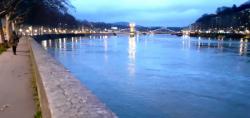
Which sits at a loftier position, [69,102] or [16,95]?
[69,102]

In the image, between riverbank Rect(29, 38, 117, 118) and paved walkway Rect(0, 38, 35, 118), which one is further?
paved walkway Rect(0, 38, 35, 118)

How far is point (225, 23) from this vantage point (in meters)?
194

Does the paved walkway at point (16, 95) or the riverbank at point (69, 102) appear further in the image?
the paved walkway at point (16, 95)

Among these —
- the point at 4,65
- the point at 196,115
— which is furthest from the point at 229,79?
the point at 4,65

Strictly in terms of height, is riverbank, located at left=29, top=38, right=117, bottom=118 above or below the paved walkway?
above

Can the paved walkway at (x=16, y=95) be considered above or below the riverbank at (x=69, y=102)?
below

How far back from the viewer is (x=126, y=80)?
79.0ft

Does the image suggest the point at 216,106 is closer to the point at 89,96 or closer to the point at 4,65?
the point at 89,96

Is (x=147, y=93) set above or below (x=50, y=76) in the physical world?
below

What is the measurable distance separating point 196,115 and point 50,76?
230 inches

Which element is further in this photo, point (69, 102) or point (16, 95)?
point (16, 95)

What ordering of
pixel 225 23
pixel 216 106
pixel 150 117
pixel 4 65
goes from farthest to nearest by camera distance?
pixel 225 23
pixel 4 65
pixel 216 106
pixel 150 117

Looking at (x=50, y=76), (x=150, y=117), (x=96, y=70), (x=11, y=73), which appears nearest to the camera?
(x=50, y=76)

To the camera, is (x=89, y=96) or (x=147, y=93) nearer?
(x=89, y=96)
